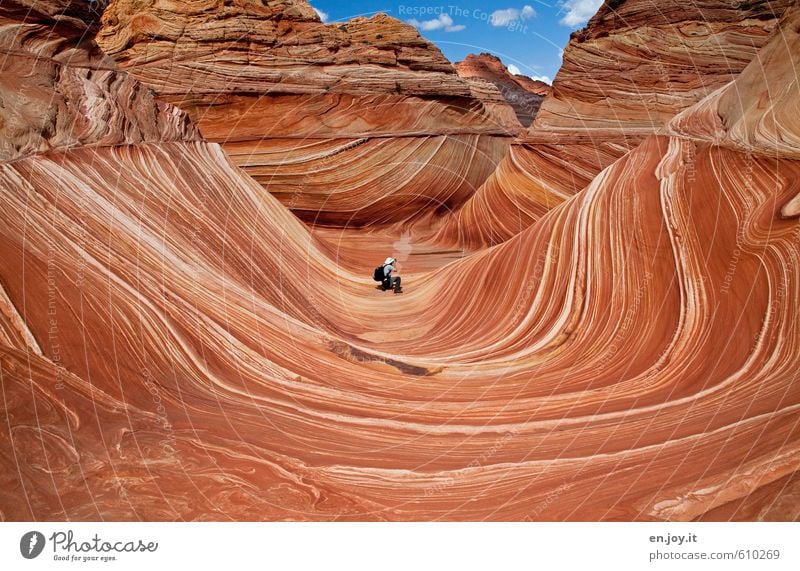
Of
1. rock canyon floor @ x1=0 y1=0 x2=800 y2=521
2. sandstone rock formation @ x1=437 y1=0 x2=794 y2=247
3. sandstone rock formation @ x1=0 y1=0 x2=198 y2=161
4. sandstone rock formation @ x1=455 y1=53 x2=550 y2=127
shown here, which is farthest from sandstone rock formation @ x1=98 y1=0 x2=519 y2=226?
sandstone rock formation @ x1=455 y1=53 x2=550 y2=127

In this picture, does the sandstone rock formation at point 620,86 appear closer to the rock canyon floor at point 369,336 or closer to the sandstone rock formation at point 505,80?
the rock canyon floor at point 369,336

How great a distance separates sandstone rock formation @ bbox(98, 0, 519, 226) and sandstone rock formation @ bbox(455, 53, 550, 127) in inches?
A: 703

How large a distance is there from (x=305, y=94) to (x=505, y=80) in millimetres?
24835

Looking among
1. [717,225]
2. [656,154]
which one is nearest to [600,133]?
[656,154]

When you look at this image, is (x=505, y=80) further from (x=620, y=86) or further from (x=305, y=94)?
(x=620, y=86)

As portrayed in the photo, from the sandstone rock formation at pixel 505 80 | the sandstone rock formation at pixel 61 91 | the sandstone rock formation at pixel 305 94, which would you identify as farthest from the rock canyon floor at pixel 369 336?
the sandstone rock formation at pixel 505 80

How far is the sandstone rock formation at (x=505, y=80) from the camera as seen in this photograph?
32281 mm

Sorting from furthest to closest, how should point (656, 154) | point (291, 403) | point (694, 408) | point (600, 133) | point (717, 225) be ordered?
point (600, 133)
point (656, 154)
point (717, 225)
point (291, 403)
point (694, 408)

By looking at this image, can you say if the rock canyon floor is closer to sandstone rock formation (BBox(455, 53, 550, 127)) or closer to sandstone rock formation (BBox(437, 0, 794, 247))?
sandstone rock formation (BBox(437, 0, 794, 247))

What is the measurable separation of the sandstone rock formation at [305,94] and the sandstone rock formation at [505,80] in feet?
58.6

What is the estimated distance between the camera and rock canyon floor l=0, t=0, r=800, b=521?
3.23 m

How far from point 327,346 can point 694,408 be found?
8.92 feet

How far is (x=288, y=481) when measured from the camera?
132 inches
